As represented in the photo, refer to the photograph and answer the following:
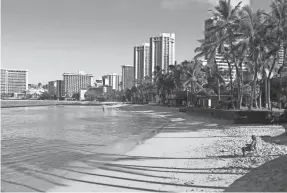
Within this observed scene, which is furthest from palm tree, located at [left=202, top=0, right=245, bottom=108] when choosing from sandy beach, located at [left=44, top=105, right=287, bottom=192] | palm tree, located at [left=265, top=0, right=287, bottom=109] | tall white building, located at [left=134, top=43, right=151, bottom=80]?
tall white building, located at [left=134, top=43, right=151, bottom=80]

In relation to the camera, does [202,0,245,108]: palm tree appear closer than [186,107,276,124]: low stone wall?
No

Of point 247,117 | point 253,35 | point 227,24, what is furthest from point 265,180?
point 227,24

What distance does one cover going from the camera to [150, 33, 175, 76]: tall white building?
121 m

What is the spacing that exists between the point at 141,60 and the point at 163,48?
39.1 metres

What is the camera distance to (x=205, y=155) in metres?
10.1

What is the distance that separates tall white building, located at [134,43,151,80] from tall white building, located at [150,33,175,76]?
24.7m

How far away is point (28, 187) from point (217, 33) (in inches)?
966

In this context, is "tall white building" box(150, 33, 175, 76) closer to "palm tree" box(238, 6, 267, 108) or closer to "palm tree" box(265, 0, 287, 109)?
"palm tree" box(238, 6, 267, 108)

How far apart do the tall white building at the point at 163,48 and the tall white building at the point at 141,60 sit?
24.7 meters

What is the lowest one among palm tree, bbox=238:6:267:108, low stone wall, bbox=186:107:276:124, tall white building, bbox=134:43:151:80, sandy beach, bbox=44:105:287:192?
sandy beach, bbox=44:105:287:192

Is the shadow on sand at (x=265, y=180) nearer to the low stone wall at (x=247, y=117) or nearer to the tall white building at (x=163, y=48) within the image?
the low stone wall at (x=247, y=117)

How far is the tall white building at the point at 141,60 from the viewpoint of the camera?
151625mm

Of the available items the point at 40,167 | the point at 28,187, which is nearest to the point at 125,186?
the point at 28,187

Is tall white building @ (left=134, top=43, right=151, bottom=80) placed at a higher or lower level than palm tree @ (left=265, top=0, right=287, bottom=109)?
higher
